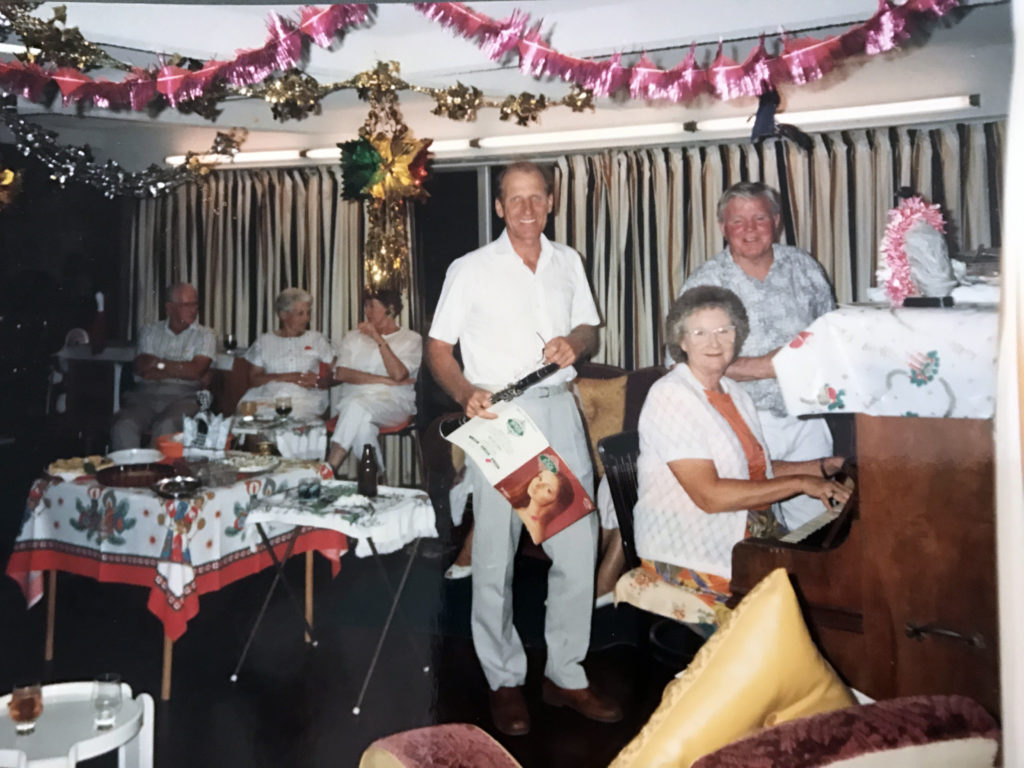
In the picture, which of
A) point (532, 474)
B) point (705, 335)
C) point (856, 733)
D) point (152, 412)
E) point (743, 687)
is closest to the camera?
point (856, 733)

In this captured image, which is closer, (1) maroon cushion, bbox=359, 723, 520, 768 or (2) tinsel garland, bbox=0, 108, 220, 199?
(1) maroon cushion, bbox=359, 723, 520, 768

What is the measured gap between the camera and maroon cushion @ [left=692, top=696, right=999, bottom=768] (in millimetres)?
1268

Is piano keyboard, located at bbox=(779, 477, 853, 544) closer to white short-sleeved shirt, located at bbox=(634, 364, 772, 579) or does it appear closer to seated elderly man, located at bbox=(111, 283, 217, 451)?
white short-sleeved shirt, located at bbox=(634, 364, 772, 579)

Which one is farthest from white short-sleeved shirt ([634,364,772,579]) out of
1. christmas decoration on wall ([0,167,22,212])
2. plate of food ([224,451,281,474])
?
christmas decoration on wall ([0,167,22,212])

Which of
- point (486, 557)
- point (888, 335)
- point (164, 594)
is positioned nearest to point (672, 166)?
point (888, 335)

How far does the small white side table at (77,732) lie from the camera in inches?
Answer: 69.6

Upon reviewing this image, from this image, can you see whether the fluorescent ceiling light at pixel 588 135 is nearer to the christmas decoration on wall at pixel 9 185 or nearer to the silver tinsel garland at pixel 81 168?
the silver tinsel garland at pixel 81 168

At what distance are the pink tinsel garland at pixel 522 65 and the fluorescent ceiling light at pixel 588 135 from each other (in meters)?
0.07

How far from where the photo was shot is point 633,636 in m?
1.86

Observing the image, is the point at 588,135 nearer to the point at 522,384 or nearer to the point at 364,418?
the point at 522,384

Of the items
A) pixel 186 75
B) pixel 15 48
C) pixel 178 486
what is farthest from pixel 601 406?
pixel 15 48

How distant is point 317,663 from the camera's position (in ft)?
6.73

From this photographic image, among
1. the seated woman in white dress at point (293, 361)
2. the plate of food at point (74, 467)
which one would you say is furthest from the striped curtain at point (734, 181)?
the plate of food at point (74, 467)

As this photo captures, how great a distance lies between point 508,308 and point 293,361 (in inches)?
22.2
